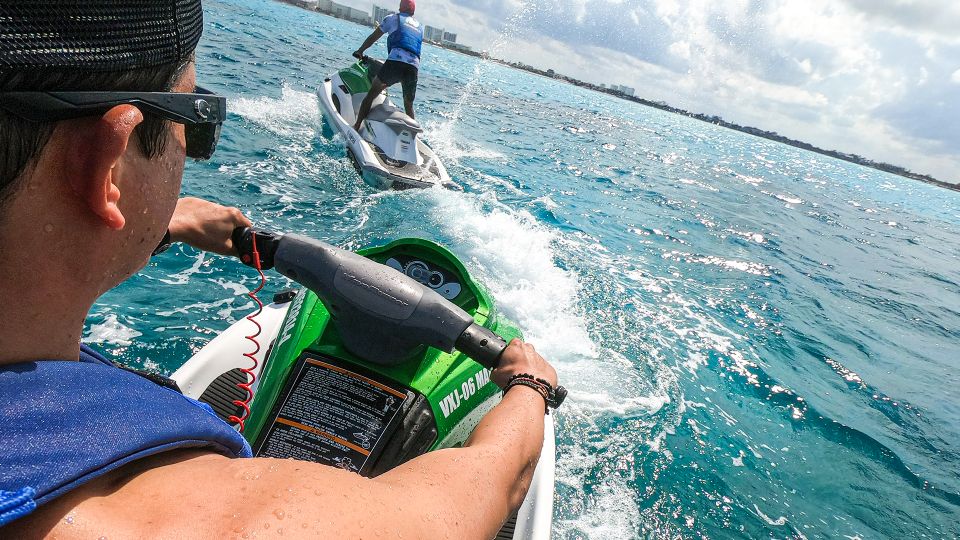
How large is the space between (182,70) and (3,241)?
1.43 feet

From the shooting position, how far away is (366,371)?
2.32m

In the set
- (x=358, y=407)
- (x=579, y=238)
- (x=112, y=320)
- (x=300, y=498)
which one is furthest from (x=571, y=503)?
(x=579, y=238)

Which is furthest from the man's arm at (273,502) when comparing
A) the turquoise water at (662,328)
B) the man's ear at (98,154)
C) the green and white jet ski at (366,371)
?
the turquoise water at (662,328)

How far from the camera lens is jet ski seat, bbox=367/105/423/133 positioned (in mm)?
9000

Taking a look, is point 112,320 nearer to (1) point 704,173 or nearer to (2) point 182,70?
(2) point 182,70

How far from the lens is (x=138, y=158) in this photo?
0.91 m

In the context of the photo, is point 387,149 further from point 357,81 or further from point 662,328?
point 662,328

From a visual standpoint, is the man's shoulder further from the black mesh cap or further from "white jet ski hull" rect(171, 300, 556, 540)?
the black mesh cap

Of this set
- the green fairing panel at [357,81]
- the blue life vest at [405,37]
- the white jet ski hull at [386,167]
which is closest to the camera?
the white jet ski hull at [386,167]

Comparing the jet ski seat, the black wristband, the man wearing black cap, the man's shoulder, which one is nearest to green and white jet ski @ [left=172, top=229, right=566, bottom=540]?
the black wristband

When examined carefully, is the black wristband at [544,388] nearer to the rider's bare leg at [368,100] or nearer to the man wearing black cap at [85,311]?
the man wearing black cap at [85,311]

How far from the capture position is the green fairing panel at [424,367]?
7.65 feet

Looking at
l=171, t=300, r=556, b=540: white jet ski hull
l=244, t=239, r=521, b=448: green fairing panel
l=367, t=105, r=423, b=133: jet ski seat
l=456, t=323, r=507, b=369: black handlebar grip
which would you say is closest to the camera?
l=456, t=323, r=507, b=369: black handlebar grip

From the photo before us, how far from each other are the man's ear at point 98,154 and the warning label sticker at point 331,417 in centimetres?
153
